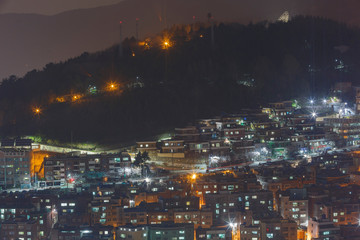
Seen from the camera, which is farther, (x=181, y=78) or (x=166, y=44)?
(x=166, y=44)

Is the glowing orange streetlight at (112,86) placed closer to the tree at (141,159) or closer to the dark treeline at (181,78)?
the dark treeline at (181,78)

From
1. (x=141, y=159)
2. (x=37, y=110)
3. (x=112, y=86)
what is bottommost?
(x=141, y=159)

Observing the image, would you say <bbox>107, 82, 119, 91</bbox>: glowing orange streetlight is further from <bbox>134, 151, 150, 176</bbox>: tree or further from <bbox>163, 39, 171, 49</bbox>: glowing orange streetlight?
<bbox>134, 151, 150, 176</bbox>: tree

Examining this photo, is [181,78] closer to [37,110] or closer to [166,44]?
[166,44]

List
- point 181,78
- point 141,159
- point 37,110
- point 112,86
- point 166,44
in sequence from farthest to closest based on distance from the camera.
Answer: point 166,44 → point 181,78 → point 112,86 → point 37,110 → point 141,159

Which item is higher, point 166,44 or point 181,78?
point 166,44

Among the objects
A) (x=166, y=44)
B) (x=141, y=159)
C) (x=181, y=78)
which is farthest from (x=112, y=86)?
(x=141, y=159)

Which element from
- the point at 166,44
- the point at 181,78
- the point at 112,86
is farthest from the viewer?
the point at 166,44

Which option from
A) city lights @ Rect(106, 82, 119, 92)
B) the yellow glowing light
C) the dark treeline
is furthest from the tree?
the yellow glowing light

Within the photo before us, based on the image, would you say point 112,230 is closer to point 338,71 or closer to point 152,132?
point 152,132
